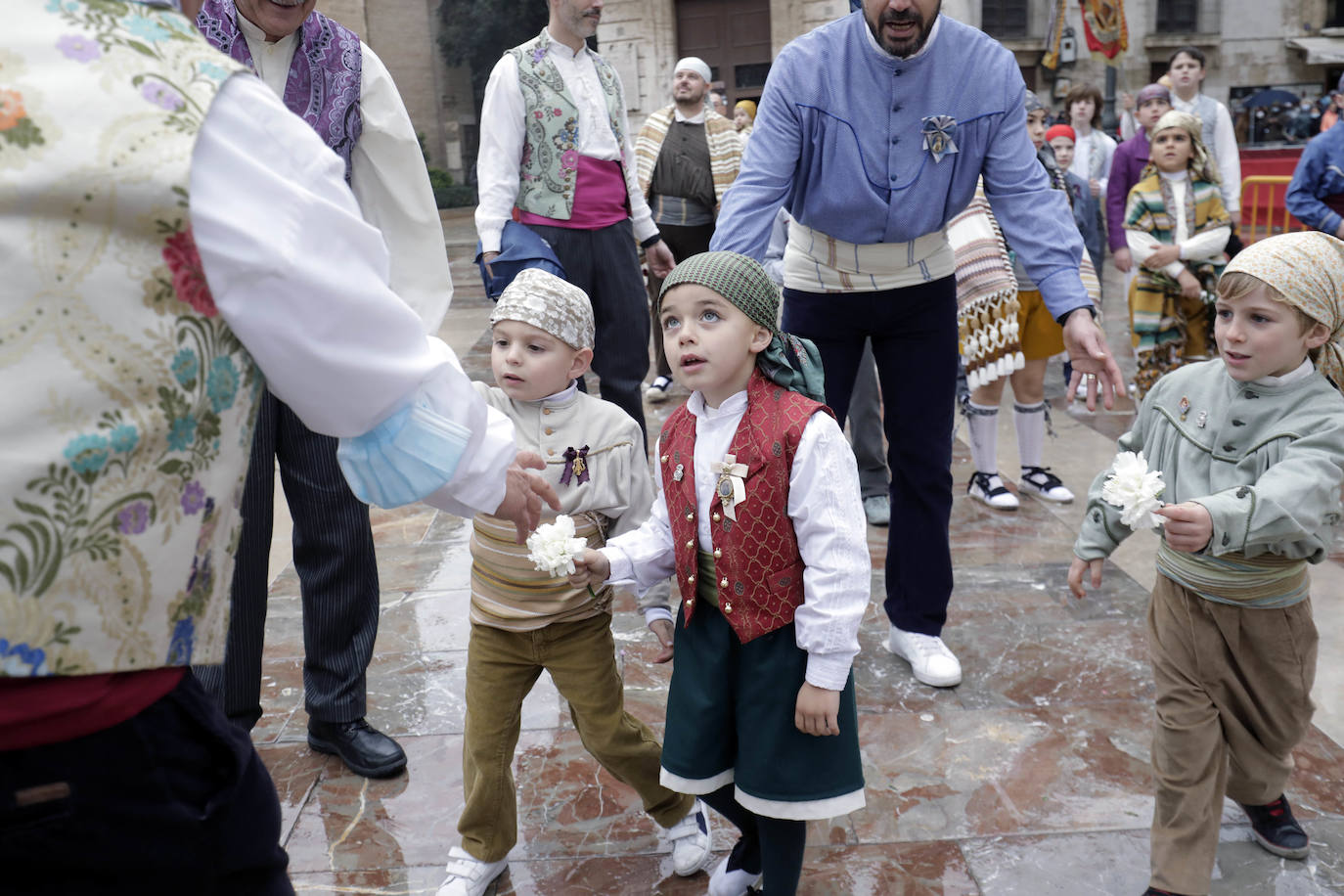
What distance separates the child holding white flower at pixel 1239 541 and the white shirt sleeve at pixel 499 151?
2.73 meters

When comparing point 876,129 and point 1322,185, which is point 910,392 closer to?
point 876,129

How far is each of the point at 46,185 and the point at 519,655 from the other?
5.48 ft

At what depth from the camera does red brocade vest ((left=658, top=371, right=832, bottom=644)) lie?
225 cm

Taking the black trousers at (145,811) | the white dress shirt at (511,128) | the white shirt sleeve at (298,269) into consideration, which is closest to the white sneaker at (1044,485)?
the white dress shirt at (511,128)

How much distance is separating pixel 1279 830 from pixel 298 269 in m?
2.50

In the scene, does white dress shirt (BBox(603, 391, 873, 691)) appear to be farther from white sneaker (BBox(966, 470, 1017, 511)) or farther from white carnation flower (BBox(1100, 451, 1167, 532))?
white sneaker (BBox(966, 470, 1017, 511))

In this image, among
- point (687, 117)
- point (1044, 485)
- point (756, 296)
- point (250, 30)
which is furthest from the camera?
point (687, 117)

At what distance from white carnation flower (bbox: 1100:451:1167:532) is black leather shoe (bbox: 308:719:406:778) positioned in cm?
194

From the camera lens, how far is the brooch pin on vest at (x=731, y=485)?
2256mm

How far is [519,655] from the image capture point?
262 cm

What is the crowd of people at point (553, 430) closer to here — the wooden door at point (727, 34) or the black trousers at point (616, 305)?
the black trousers at point (616, 305)

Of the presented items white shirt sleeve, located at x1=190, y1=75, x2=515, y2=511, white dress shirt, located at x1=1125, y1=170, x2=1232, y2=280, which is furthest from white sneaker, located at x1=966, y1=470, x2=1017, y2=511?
white shirt sleeve, located at x1=190, y1=75, x2=515, y2=511

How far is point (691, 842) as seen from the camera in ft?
8.84

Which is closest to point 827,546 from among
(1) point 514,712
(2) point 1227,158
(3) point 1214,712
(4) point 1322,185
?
(1) point 514,712
